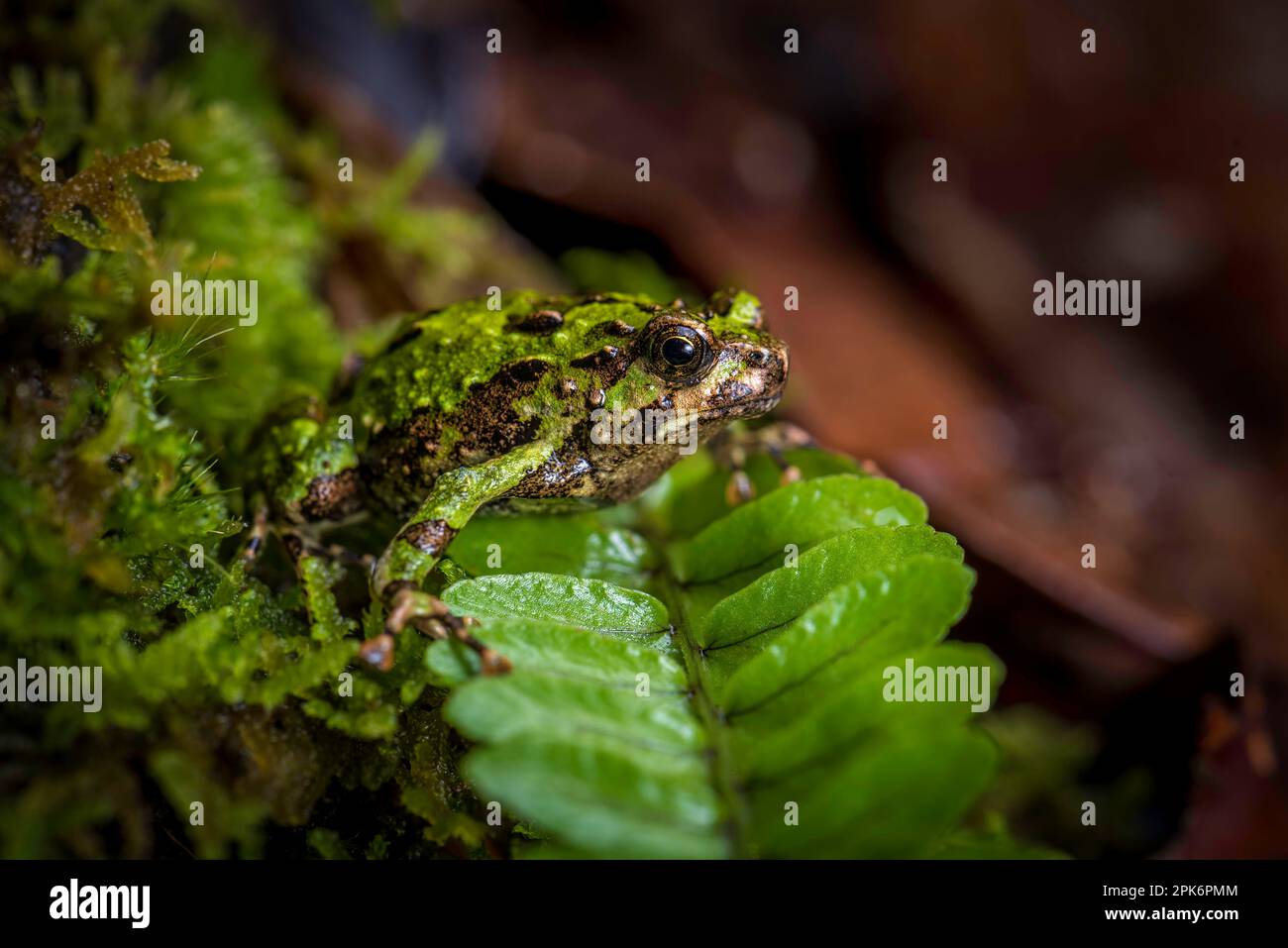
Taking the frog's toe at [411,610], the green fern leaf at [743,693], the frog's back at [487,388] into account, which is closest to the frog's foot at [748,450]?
the green fern leaf at [743,693]

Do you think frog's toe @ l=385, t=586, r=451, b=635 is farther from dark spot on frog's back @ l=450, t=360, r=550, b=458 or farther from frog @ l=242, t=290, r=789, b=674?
dark spot on frog's back @ l=450, t=360, r=550, b=458

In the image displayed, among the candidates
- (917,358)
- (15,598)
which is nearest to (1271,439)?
(917,358)

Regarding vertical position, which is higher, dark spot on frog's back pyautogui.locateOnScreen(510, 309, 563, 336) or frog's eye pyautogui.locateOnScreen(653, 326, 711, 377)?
dark spot on frog's back pyautogui.locateOnScreen(510, 309, 563, 336)

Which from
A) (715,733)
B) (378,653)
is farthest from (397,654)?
(715,733)

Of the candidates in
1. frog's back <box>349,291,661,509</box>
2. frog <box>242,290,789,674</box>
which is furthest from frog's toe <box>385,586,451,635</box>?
frog's back <box>349,291,661,509</box>

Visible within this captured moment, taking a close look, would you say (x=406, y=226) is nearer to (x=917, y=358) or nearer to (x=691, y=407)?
(x=691, y=407)

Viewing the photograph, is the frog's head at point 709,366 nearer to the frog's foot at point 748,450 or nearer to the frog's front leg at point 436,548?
the frog's foot at point 748,450
